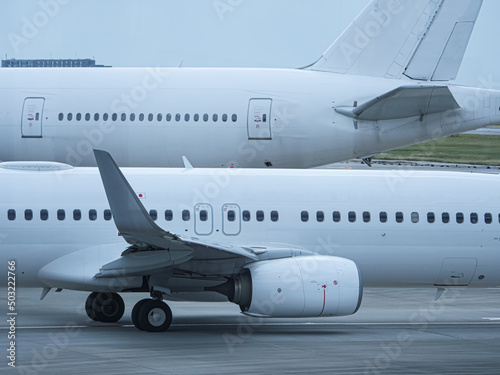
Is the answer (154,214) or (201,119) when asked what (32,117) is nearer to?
(201,119)

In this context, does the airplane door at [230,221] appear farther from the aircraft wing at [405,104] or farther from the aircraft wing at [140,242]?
the aircraft wing at [405,104]

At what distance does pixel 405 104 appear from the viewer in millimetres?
28453

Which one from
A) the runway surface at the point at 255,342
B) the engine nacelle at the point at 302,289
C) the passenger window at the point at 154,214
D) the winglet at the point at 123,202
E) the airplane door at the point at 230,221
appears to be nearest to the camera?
the runway surface at the point at 255,342

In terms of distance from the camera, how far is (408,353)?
59.8ft

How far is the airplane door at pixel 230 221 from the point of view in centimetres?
2064

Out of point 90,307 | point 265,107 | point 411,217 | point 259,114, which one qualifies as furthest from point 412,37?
point 90,307

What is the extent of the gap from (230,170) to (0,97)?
11.6 m

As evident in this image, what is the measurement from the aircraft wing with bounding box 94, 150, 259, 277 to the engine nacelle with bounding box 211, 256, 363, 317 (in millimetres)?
699

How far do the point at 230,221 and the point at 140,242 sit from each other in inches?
96.6

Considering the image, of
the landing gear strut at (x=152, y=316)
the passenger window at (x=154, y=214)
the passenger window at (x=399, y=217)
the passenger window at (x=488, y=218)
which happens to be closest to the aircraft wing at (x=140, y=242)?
the landing gear strut at (x=152, y=316)

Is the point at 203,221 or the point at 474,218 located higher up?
the point at 203,221

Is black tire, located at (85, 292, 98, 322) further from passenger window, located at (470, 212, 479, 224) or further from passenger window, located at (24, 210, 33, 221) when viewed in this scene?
passenger window, located at (470, 212, 479, 224)

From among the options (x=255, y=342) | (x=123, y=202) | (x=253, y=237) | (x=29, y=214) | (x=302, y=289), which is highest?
(x=123, y=202)

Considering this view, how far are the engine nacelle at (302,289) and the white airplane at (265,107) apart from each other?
10774 mm
